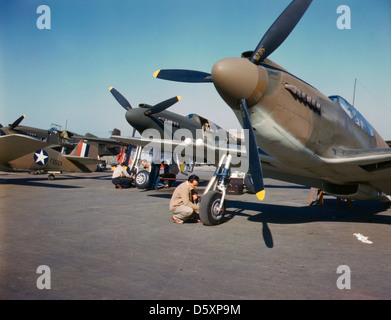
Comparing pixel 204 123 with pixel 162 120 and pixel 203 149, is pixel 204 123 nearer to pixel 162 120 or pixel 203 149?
pixel 162 120

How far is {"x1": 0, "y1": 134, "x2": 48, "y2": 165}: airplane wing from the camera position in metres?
12.9

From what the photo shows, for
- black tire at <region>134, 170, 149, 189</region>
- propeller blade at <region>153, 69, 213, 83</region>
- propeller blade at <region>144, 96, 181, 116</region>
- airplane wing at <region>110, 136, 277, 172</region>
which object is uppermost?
propeller blade at <region>144, 96, 181, 116</region>

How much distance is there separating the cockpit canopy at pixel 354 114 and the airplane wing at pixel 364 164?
1139 mm

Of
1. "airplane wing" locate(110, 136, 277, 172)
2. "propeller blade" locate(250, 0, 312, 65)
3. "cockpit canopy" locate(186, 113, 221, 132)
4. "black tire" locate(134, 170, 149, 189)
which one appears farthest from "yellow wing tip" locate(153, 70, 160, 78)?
"black tire" locate(134, 170, 149, 189)

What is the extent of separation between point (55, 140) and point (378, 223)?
29.5 m

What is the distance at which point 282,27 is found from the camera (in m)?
4.75

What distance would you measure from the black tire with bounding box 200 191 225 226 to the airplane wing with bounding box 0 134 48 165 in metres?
9.22

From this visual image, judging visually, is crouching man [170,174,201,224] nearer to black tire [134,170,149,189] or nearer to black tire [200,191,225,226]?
black tire [200,191,225,226]

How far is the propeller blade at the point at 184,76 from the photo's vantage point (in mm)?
5766

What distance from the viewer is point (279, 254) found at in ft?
15.0

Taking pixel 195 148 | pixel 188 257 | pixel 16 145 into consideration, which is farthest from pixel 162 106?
pixel 188 257

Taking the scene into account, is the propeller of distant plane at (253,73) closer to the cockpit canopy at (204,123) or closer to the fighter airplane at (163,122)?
the fighter airplane at (163,122)

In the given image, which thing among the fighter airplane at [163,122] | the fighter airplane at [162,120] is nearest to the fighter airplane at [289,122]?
the fighter airplane at [163,122]
